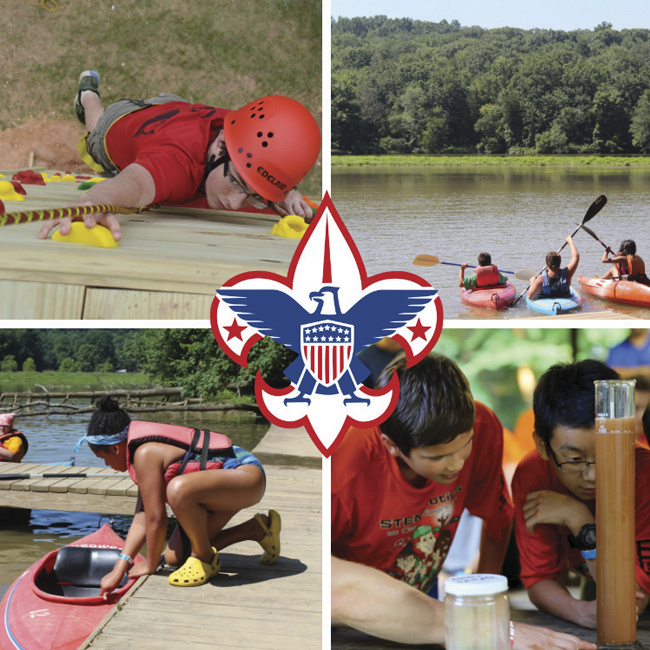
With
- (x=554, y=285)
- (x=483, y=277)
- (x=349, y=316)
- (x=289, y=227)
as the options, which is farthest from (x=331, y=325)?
(x=554, y=285)

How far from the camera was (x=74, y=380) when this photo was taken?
71.7 inches

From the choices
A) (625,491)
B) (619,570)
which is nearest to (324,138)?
(625,491)

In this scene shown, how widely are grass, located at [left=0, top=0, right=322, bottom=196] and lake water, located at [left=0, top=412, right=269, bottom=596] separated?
2.15ft

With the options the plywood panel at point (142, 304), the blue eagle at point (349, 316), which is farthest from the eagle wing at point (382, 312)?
the plywood panel at point (142, 304)

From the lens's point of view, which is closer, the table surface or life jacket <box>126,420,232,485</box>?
the table surface

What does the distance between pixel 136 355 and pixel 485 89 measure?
1098 millimetres

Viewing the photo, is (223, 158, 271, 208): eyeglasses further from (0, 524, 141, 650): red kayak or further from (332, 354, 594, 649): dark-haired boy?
(0, 524, 141, 650): red kayak

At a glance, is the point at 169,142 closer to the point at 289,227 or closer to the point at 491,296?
the point at 289,227

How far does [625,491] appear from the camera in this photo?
141 centimetres

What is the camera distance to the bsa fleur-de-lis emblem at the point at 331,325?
1534 mm

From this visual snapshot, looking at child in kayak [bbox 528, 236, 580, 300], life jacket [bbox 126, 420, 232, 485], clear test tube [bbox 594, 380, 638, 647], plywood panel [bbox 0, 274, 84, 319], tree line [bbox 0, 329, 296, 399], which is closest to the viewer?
plywood panel [bbox 0, 274, 84, 319]

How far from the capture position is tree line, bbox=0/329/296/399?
68.9 inches

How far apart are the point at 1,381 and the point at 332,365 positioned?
2.63 ft

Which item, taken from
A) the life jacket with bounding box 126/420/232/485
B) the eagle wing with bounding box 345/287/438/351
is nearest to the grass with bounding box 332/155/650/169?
the eagle wing with bounding box 345/287/438/351
